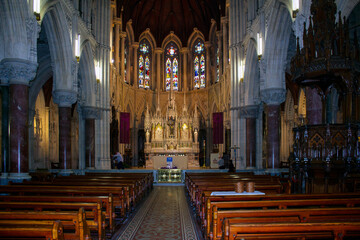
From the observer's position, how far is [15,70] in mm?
11758

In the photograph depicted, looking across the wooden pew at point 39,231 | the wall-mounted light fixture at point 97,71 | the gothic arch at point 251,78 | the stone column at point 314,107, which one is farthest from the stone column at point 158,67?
the wooden pew at point 39,231

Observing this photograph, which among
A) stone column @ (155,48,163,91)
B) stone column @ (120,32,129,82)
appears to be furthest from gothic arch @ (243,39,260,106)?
stone column @ (155,48,163,91)

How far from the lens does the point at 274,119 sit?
1670 centimetres

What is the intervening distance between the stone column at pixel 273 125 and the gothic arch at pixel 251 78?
16.1 feet

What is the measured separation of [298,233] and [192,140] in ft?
89.1

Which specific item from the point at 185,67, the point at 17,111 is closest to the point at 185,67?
the point at 185,67

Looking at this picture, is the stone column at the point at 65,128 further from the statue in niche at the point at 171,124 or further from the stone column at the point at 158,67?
the stone column at the point at 158,67

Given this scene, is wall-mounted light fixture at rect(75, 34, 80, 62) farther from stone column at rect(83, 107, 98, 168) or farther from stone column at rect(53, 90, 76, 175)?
stone column at rect(83, 107, 98, 168)

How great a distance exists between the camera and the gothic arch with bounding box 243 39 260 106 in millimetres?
21516

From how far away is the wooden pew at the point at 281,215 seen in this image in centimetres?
455

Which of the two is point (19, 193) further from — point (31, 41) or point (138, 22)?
point (138, 22)

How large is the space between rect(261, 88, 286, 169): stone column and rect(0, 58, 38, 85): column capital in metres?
10.8

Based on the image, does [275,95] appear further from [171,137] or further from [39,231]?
[171,137]

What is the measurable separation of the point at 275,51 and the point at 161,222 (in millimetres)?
11448
